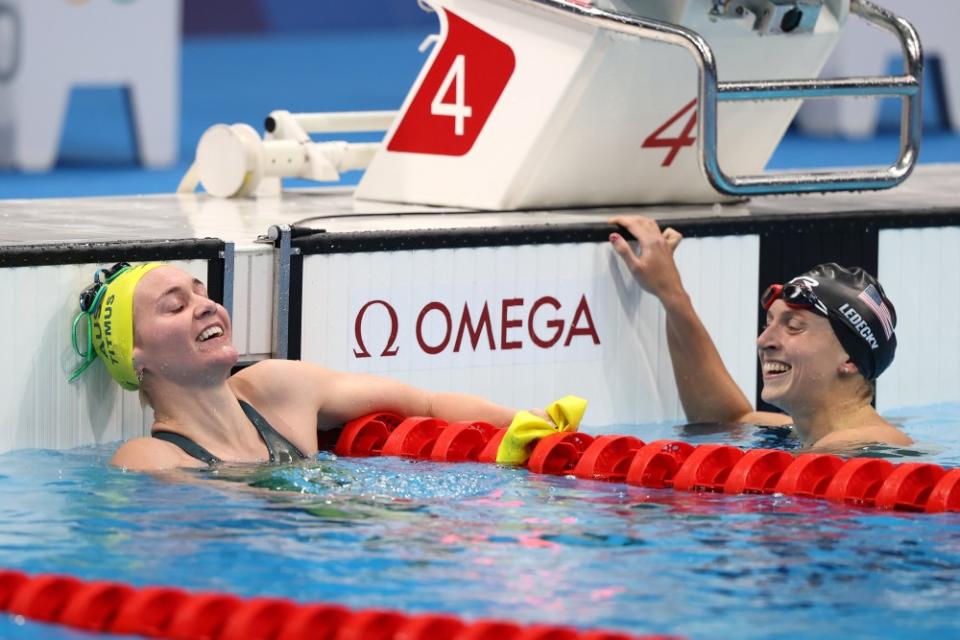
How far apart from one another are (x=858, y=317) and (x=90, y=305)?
202 centimetres

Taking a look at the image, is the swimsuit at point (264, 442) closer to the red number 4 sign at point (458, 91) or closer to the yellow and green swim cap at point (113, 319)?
the yellow and green swim cap at point (113, 319)

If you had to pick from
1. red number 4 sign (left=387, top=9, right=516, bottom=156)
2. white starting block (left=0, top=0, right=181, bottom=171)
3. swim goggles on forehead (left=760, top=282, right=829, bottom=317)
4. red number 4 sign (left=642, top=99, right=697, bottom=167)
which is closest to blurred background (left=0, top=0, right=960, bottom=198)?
white starting block (left=0, top=0, right=181, bottom=171)

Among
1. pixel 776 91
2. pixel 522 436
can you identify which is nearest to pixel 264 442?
pixel 522 436

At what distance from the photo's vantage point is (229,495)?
470cm

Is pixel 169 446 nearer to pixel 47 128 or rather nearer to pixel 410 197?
pixel 410 197

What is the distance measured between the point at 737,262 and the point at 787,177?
35 centimetres

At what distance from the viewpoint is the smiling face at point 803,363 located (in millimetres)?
5266

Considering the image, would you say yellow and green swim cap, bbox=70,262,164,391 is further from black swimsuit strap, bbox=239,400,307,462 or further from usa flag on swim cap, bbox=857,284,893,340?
usa flag on swim cap, bbox=857,284,893,340

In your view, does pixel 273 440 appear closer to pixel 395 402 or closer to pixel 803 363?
pixel 395 402

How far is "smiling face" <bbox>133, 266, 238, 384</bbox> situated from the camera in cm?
501

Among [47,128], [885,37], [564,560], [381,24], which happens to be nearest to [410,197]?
[564,560]

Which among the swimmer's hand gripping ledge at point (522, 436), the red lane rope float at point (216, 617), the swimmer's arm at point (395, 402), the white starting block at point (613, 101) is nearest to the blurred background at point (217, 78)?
the white starting block at point (613, 101)

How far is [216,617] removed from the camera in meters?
3.62

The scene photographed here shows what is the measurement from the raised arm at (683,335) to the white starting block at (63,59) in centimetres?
574
